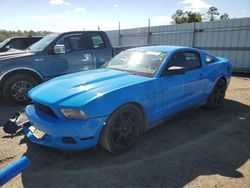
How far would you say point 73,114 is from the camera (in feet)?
9.85

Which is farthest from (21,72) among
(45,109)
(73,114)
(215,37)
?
(215,37)

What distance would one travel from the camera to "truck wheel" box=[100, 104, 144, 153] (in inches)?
126

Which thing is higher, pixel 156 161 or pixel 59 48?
pixel 59 48

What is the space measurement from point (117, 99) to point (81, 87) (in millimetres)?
566

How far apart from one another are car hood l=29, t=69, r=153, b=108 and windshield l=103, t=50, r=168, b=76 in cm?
22

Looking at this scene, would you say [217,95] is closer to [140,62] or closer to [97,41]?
[140,62]

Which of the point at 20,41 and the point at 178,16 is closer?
the point at 20,41

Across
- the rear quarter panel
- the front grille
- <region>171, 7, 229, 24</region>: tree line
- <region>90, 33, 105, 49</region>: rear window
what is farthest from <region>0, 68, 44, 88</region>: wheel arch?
<region>171, 7, 229, 24</region>: tree line

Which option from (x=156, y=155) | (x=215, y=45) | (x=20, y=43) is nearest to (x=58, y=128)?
(x=156, y=155)

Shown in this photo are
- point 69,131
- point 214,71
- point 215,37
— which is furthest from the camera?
point 215,37

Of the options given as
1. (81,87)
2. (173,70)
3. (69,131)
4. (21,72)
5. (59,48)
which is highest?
(59,48)

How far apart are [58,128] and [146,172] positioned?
1.24 meters

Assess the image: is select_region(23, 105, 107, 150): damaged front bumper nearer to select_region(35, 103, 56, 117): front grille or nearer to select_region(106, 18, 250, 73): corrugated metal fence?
select_region(35, 103, 56, 117): front grille

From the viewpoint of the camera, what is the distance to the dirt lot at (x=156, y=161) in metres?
2.88
